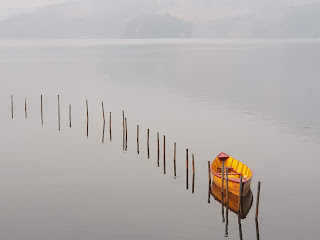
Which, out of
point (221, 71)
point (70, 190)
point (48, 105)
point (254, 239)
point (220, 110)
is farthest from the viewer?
point (221, 71)

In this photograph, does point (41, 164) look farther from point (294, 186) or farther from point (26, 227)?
point (294, 186)

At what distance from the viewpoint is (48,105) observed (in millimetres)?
77250

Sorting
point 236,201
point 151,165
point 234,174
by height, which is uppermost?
point 234,174

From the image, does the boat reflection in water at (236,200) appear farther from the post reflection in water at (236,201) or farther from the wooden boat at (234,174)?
the wooden boat at (234,174)

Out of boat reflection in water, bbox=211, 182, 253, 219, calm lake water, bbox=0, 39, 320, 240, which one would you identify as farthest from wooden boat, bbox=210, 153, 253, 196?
calm lake water, bbox=0, 39, 320, 240

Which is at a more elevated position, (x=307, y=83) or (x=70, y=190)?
(x=307, y=83)

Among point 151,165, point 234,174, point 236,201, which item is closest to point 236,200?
point 236,201

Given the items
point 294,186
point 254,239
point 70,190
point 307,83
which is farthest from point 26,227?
point 307,83

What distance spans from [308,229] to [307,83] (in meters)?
83.0

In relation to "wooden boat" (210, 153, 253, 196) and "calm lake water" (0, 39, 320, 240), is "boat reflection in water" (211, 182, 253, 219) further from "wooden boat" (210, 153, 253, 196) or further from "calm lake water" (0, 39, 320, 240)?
"calm lake water" (0, 39, 320, 240)

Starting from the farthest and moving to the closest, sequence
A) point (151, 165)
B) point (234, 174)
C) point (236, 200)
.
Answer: point (151, 165) → point (234, 174) → point (236, 200)

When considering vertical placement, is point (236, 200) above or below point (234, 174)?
below

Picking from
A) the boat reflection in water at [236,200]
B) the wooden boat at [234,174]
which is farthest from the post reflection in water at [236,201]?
the wooden boat at [234,174]

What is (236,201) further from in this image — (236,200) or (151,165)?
(151,165)
